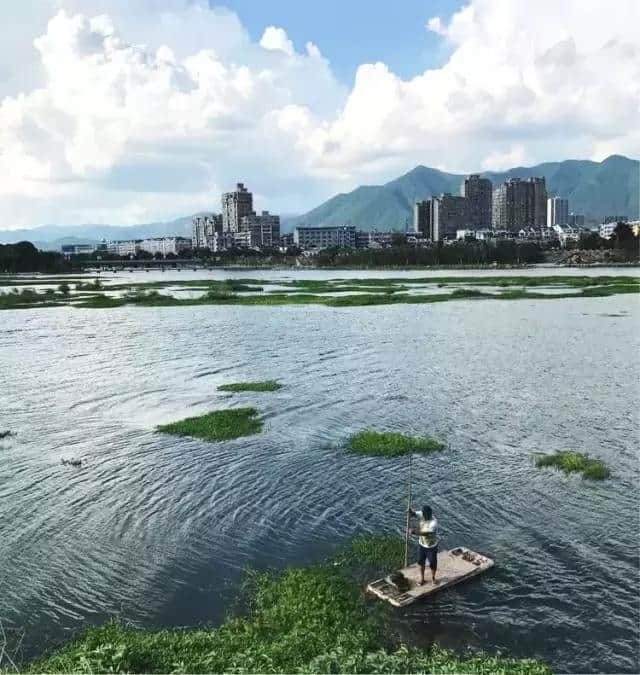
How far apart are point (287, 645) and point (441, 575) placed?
16.8ft

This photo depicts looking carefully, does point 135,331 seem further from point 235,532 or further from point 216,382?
point 235,532

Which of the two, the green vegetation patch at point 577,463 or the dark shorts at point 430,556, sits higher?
the dark shorts at point 430,556

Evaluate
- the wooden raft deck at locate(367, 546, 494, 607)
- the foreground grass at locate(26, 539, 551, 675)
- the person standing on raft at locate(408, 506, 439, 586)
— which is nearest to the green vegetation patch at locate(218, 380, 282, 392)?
the wooden raft deck at locate(367, 546, 494, 607)

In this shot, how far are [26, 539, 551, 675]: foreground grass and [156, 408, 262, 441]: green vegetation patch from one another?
1375 cm

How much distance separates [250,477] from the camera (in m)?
24.8

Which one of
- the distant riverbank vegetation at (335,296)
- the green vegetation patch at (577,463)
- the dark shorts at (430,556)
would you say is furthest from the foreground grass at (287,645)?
the distant riverbank vegetation at (335,296)

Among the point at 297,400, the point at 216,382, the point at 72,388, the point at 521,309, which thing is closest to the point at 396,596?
the point at 297,400

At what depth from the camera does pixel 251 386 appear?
40719 millimetres

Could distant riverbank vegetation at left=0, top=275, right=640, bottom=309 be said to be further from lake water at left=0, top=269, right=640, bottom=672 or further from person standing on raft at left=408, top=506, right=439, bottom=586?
person standing on raft at left=408, top=506, right=439, bottom=586

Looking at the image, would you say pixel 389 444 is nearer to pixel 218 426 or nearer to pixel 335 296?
pixel 218 426

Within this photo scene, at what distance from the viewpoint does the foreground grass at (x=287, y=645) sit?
12.5 meters

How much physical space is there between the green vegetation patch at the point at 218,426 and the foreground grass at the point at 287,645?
541 inches

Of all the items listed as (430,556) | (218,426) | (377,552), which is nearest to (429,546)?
(430,556)

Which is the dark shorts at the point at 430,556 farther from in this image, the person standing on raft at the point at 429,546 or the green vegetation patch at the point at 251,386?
the green vegetation patch at the point at 251,386
